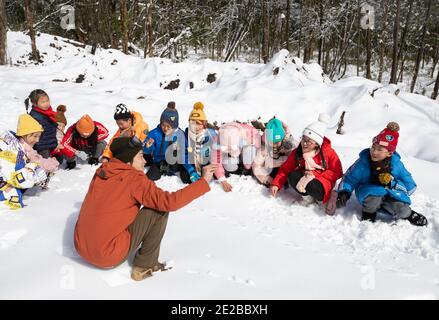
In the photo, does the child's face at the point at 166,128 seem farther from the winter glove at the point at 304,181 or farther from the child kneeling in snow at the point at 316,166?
the winter glove at the point at 304,181

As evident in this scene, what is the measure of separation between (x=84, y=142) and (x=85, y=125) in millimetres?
326

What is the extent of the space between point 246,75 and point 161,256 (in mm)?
7942

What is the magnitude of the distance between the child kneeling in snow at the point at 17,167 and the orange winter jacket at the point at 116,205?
4.87 feet

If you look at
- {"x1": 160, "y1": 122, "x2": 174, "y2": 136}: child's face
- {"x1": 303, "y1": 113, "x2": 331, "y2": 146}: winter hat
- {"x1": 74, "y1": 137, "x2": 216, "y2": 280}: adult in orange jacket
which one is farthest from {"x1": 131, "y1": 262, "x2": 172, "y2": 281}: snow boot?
{"x1": 160, "y1": 122, "x2": 174, "y2": 136}: child's face

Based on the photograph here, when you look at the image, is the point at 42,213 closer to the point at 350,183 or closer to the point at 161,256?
the point at 161,256

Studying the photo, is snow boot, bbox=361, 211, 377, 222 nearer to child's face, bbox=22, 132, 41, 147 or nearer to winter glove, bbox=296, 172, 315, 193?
winter glove, bbox=296, 172, 315, 193

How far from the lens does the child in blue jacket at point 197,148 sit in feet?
13.4

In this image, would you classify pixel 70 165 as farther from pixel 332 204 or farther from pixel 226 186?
pixel 332 204

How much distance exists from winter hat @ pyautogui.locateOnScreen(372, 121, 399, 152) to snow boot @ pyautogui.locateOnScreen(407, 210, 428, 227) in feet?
2.22

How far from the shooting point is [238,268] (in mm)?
2373

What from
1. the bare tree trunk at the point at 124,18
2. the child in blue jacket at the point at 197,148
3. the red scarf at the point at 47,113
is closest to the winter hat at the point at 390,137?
the child in blue jacket at the point at 197,148

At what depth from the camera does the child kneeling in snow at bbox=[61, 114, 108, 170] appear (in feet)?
14.7
